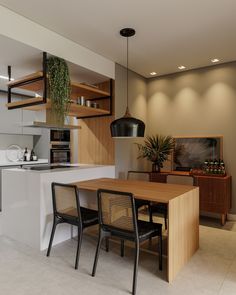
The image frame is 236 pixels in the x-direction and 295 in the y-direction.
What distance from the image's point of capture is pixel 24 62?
137 inches

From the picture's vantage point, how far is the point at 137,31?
122 inches

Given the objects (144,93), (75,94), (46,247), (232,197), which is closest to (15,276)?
(46,247)

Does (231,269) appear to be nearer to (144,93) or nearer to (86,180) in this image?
(86,180)

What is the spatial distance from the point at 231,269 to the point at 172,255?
28.5 inches

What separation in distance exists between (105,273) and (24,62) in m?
3.01

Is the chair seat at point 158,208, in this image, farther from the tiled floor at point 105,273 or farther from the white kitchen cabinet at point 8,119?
the white kitchen cabinet at point 8,119

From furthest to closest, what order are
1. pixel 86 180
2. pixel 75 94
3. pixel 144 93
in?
pixel 144 93 → pixel 75 94 → pixel 86 180

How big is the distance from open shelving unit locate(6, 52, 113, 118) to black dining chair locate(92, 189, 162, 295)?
5.23ft

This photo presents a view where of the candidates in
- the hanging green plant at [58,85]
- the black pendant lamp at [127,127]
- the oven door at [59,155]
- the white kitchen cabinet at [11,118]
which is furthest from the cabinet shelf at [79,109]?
the oven door at [59,155]

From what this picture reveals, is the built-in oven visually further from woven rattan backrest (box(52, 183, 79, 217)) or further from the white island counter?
woven rattan backrest (box(52, 183, 79, 217))

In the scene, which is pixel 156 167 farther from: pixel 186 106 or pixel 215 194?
pixel 186 106

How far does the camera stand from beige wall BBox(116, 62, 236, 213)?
430 cm

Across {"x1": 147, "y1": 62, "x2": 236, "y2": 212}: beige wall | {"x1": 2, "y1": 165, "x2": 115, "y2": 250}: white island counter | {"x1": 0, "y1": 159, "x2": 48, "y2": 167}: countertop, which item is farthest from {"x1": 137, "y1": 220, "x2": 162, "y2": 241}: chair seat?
{"x1": 0, "y1": 159, "x2": 48, "y2": 167}: countertop

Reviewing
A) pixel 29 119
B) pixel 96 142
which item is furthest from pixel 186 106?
pixel 29 119
